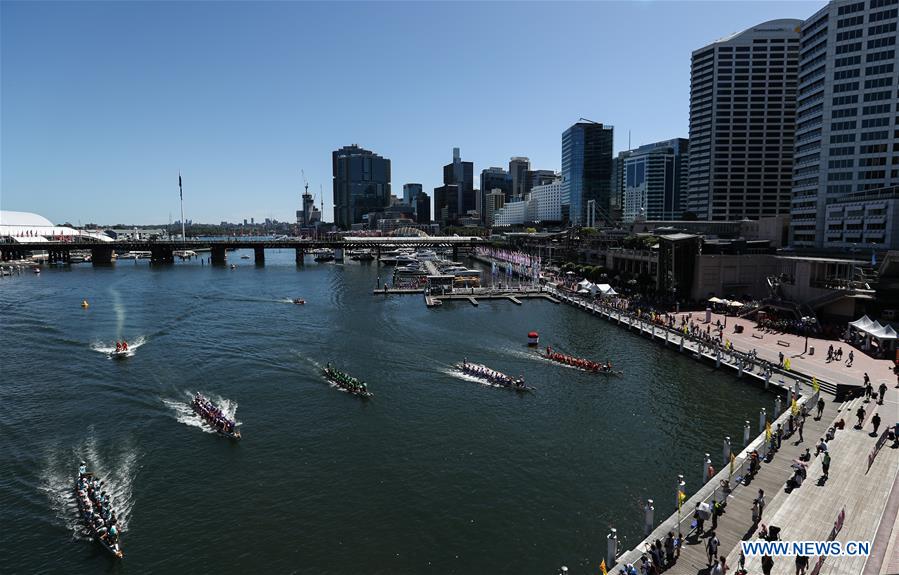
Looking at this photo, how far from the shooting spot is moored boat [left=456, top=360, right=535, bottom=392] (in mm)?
54372

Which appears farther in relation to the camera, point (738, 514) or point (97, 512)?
point (97, 512)

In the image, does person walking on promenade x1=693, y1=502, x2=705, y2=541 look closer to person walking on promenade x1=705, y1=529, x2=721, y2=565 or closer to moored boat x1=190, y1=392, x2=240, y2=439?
person walking on promenade x1=705, y1=529, x2=721, y2=565

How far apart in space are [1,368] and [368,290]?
3170 inches

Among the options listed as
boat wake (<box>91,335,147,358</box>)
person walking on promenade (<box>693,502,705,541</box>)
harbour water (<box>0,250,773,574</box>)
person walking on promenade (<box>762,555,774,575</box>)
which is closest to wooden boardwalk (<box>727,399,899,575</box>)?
person walking on promenade (<box>762,555,774,575</box>)

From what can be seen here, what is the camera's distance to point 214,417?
45219mm

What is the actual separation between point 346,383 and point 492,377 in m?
15.9

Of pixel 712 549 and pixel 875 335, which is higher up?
pixel 875 335

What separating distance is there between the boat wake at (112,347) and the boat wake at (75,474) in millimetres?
29284

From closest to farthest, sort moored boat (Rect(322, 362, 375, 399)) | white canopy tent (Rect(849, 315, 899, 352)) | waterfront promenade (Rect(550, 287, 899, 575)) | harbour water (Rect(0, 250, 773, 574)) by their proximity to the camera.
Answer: waterfront promenade (Rect(550, 287, 899, 575))
harbour water (Rect(0, 250, 773, 574))
moored boat (Rect(322, 362, 375, 399))
white canopy tent (Rect(849, 315, 899, 352))

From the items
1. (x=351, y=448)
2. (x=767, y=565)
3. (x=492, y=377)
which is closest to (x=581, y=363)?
(x=492, y=377)

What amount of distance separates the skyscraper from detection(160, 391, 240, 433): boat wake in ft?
570

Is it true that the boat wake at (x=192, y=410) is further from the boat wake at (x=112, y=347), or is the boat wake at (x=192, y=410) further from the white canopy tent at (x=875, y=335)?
the white canopy tent at (x=875, y=335)

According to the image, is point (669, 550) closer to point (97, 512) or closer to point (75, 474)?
point (97, 512)

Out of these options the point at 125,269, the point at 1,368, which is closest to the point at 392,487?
the point at 1,368
